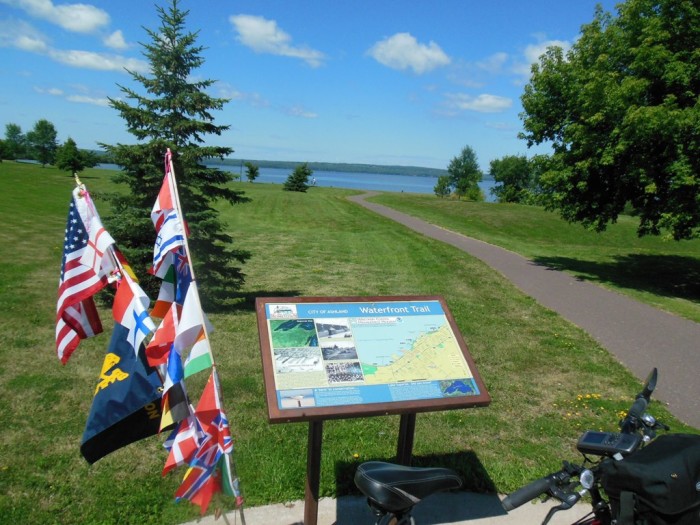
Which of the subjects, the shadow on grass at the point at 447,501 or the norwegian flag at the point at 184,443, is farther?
the shadow on grass at the point at 447,501

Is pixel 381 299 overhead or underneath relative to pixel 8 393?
overhead

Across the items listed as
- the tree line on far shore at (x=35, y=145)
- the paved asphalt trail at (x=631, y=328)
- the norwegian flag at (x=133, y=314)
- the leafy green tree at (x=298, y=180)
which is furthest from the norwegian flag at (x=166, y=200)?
the tree line on far shore at (x=35, y=145)

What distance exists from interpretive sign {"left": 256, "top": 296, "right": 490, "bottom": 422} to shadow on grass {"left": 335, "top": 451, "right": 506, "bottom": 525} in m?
1.21

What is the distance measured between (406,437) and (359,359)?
976mm

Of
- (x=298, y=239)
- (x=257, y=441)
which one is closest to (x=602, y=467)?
(x=257, y=441)

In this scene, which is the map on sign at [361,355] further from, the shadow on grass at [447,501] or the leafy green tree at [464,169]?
the leafy green tree at [464,169]

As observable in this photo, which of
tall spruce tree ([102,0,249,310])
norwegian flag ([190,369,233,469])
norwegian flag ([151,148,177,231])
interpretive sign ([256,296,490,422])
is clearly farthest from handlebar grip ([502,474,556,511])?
tall spruce tree ([102,0,249,310])

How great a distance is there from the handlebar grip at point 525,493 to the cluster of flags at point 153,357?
187 cm

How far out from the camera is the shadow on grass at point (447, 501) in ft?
14.2

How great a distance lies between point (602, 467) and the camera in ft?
8.00

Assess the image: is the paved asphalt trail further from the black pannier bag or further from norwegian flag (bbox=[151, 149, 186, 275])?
norwegian flag (bbox=[151, 149, 186, 275])

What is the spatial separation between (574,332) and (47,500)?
28.4ft

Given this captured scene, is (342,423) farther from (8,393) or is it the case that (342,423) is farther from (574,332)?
(574,332)

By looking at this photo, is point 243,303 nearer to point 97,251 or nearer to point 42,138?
point 97,251
